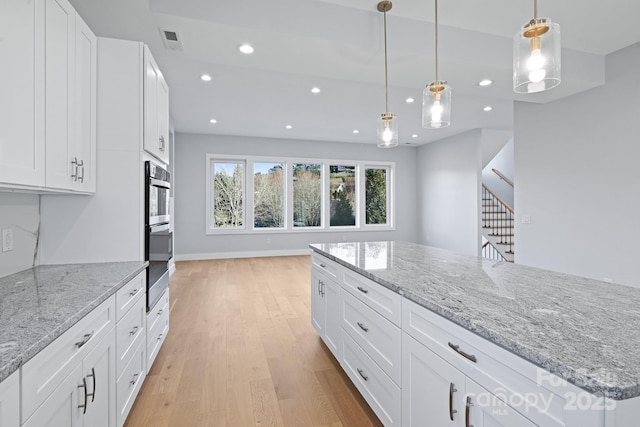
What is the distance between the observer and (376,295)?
172 cm

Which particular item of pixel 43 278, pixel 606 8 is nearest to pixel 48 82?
pixel 43 278

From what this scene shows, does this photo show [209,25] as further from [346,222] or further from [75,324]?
[346,222]

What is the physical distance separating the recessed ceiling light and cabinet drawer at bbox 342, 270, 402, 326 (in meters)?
2.07

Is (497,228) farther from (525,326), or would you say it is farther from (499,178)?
(525,326)

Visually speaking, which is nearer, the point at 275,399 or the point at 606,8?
the point at 275,399

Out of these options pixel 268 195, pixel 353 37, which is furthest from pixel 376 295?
pixel 268 195

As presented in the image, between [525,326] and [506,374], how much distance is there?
0.16 meters

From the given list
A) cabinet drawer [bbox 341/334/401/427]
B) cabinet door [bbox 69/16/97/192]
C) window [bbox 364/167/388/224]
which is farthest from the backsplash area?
window [bbox 364/167/388/224]

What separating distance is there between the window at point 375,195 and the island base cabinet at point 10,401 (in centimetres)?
792

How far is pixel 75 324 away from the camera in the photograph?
46.1 inches

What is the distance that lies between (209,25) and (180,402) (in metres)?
2.65

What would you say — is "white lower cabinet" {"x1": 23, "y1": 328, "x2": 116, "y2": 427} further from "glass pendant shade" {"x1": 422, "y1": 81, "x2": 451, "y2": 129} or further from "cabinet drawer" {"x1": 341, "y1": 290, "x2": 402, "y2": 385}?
"glass pendant shade" {"x1": 422, "y1": 81, "x2": 451, "y2": 129}

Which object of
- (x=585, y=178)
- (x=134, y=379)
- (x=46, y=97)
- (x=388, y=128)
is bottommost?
(x=134, y=379)

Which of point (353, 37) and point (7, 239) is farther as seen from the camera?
point (353, 37)
